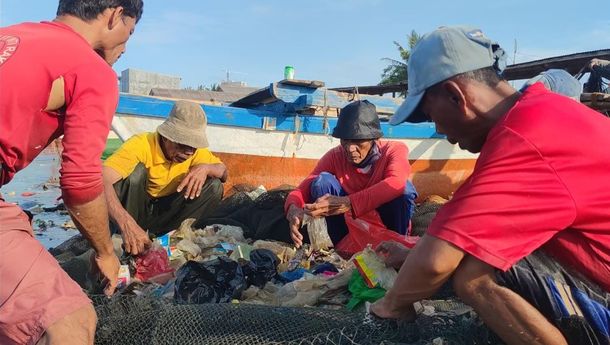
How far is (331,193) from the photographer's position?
3941 millimetres

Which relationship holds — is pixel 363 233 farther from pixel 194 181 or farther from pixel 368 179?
pixel 194 181

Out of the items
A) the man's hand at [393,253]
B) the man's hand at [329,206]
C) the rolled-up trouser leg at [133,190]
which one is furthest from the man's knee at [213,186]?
the man's hand at [393,253]

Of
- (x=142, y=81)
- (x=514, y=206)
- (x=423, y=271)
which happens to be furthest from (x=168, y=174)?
(x=142, y=81)

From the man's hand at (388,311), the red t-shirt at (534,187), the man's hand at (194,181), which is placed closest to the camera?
the red t-shirt at (534,187)

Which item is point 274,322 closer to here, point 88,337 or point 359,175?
point 88,337

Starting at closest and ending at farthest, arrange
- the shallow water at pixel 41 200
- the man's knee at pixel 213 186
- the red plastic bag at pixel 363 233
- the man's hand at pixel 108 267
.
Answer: the man's hand at pixel 108 267 → the red plastic bag at pixel 363 233 → the man's knee at pixel 213 186 → the shallow water at pixel 41 200

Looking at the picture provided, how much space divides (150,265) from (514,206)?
2.51 meters

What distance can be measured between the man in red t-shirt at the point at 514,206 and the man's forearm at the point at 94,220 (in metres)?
1.23

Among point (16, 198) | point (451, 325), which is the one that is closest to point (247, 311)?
point (451, 325)

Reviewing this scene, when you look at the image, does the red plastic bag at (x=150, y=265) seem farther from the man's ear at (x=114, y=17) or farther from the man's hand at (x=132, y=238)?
the man's ear at (x=114, y=17)

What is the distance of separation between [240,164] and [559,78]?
12.4 feet

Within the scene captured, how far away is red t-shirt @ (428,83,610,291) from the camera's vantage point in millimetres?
1518

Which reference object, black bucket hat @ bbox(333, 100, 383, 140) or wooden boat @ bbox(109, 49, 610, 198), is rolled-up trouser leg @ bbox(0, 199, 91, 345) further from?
wooden boat @ bbox(109, 49, 610, 198)

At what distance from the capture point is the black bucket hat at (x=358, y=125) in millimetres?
3805
